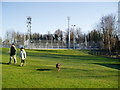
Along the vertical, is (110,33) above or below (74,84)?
above

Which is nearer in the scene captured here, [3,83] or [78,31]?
[3,83]

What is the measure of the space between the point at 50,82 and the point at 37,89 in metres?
1.31

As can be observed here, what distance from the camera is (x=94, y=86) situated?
815 centimetres

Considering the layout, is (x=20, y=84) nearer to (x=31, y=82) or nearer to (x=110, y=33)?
(x=31, y=82)

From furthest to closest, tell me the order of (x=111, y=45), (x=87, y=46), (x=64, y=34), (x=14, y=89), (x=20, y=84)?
(x=64, y=34), (x=87, y=46), (x=111, y=45), (x=20, y=84), (x=14, y=89)

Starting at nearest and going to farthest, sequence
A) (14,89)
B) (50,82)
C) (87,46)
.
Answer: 1. (14,89)
2. (50,82)
3. (87,46)

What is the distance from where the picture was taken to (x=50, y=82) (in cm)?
845

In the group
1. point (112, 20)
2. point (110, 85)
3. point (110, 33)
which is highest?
point (112, 20)

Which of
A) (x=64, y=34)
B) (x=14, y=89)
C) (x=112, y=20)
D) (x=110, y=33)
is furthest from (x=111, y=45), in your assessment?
(x=64, y=34)

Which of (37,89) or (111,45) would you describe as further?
(111,45)

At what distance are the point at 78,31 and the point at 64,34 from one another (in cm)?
915

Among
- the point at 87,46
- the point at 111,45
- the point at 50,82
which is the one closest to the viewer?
the point at 50,82

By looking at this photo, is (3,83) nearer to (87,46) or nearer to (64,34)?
(87,46)

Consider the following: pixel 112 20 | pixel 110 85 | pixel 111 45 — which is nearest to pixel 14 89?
pixel 110 85
